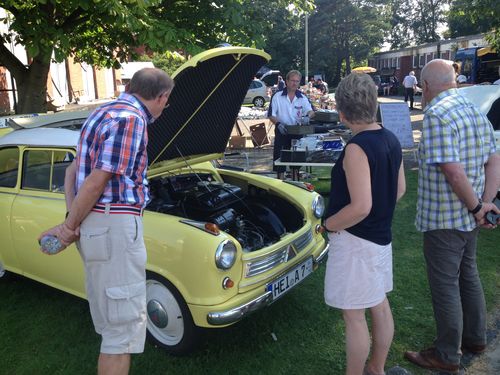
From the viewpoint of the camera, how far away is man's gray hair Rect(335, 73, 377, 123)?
89.0 inches

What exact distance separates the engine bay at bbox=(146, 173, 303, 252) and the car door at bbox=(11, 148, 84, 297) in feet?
2.36

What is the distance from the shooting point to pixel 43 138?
3.76 m

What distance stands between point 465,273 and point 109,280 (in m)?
2.18

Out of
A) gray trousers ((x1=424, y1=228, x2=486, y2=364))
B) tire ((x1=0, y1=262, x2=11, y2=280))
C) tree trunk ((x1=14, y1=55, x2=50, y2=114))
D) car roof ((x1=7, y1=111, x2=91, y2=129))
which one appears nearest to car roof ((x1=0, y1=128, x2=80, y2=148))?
car roof ((x1=7, y1=111, x2=91, y2=129))

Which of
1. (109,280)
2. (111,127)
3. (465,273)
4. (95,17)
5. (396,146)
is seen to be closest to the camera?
(111,127)

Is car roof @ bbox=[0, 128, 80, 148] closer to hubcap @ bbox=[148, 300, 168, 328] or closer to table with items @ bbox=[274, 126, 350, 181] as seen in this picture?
hubcap @ bbox=[148, 300, 168, 328]

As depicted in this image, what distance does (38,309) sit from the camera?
3.93 meters

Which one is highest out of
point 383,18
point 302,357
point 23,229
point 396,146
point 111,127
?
point 383,18

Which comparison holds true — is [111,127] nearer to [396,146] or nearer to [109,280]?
[109,280]

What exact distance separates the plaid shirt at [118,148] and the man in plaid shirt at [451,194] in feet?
5.38

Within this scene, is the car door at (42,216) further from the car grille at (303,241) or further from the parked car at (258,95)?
the parked car at (258,95)

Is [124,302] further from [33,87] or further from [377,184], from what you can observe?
[33,87]

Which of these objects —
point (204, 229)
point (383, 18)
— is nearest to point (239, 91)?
point (204, 229)

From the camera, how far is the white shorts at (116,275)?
7.16 feet
